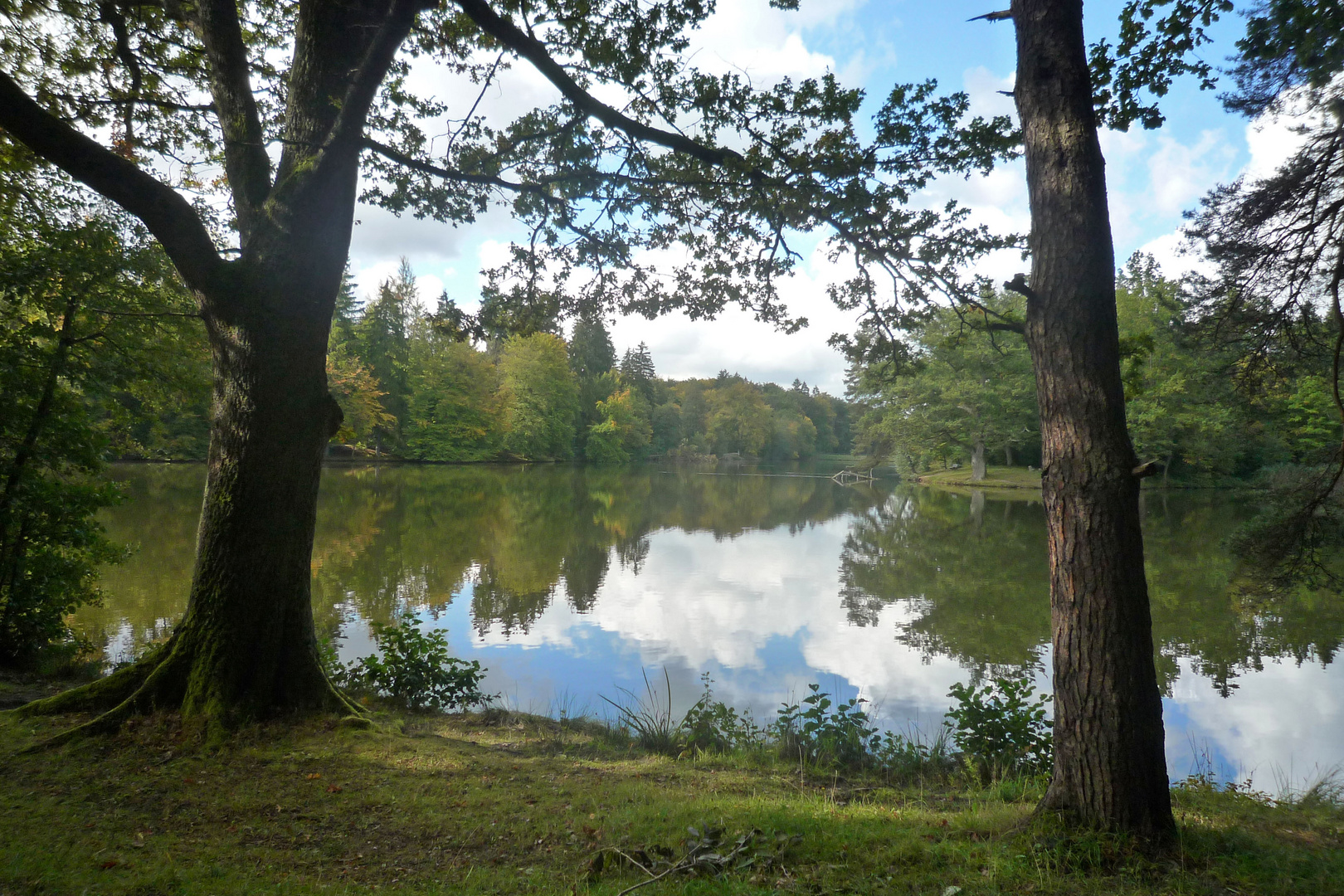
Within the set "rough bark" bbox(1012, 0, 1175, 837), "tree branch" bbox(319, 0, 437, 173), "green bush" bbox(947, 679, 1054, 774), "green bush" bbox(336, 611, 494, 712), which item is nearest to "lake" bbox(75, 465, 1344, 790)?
"green bush" bbox(336, 611, 494, 712)

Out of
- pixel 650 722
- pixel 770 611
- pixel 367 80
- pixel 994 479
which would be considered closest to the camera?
pixel 367 80

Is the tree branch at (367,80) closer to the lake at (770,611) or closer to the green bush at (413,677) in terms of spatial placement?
the green bush at (413,677)

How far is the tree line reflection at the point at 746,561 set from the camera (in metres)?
8.36

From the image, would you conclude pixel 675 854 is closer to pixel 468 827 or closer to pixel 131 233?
pixel 468 827

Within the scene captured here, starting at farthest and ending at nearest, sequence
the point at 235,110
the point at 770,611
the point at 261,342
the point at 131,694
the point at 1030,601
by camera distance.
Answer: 1. the point at 1030,601
2. the point at 770,611
3. the point at 235,110
4. the point at 261,342
5. the point at 131,694

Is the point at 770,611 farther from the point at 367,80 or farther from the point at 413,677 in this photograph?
the point at 367,80

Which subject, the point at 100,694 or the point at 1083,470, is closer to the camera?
the point at 1083,470

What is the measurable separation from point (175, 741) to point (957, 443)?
123ft

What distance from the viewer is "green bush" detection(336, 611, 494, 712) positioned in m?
5.67

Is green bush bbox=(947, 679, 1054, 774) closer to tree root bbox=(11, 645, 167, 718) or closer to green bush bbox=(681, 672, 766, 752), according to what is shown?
green bush bbox=(681, 672, 766, 752)

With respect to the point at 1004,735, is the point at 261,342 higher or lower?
higher

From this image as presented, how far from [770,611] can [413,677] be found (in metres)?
5.72

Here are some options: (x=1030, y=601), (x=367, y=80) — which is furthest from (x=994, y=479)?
(x=367, y=80)

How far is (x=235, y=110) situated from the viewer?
453cm
